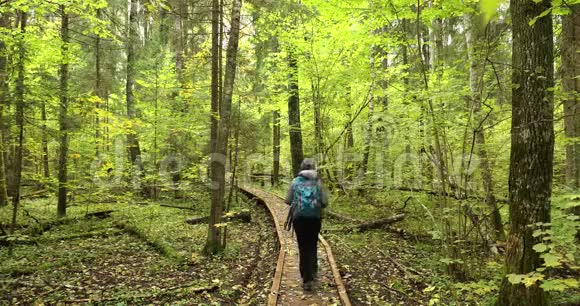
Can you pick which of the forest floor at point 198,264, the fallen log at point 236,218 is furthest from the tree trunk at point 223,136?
the fallen log at point 236,218

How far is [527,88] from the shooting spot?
4129 millimetres

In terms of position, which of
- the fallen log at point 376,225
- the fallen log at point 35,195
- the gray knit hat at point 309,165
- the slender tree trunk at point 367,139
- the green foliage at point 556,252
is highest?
the slender tree trunk at point 367,139

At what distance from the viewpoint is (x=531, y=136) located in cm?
407

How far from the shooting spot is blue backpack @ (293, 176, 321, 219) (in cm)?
579

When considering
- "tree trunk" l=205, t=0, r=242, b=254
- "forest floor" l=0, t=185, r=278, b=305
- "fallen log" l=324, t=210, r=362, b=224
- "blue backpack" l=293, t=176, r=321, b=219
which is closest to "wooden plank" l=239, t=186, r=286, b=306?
"forest floor" l=0, t=185, r=278, b=305

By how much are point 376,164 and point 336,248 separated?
580cm

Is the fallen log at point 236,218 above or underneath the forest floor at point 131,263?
above

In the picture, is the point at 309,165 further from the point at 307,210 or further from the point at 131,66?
the point at 131,66

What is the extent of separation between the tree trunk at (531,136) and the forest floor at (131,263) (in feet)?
12.5

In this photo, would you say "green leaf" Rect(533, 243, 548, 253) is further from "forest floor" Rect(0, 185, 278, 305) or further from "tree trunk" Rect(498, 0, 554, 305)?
"forest floor" Rect(0, 185, 278, 305)

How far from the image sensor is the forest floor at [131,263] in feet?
19.7

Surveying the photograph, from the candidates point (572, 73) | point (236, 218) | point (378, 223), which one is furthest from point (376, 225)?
point (572, 73)

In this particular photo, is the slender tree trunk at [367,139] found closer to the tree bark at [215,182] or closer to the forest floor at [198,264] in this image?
the forest floor at [198,264]

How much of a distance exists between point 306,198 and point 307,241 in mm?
772
